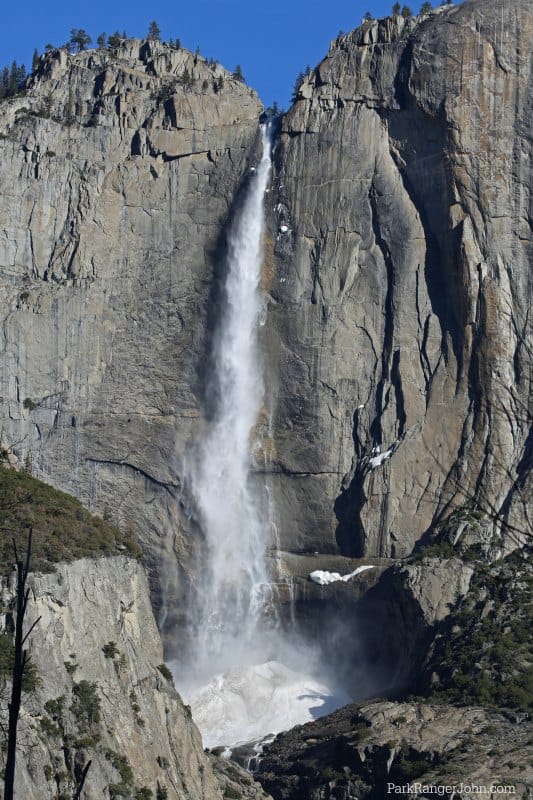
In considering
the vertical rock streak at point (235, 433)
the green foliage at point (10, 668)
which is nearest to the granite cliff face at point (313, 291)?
the vertical rock streak at point (235, 433)

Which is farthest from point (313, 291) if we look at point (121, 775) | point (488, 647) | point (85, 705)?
point (121, 775)

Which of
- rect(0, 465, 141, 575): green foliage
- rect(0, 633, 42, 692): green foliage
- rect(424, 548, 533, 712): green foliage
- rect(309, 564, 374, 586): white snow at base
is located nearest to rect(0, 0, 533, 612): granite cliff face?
rect(309, 564, 374, 586): white snow at base

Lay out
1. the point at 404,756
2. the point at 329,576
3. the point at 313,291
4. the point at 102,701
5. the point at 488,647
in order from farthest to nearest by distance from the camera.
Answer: the point at 313,291 < the point at 329,576 < the point at 488,647 < the point at 404,756 < the point at 102,701

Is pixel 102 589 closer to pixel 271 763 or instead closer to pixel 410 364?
pixel 271 763

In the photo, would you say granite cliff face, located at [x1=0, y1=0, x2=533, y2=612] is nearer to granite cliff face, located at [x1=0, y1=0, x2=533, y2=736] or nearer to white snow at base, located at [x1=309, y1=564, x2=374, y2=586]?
granite cliff face, located at [x1=0, y1=0, x2=533, y2=736]

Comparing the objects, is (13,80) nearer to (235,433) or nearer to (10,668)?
(235,433)

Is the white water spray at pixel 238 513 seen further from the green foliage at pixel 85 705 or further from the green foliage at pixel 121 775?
the green foliage at pixel 121 775
